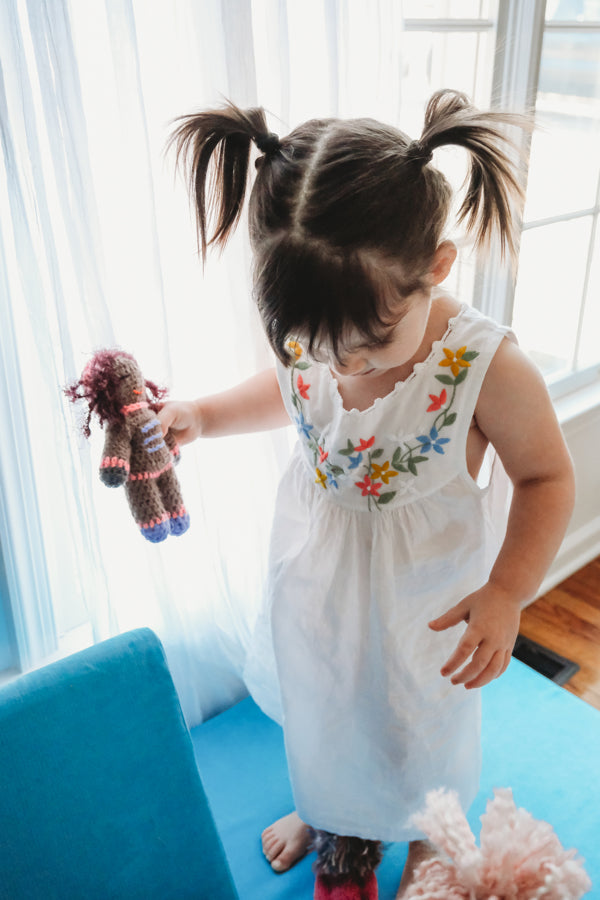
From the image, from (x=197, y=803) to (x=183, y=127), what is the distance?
659 mm

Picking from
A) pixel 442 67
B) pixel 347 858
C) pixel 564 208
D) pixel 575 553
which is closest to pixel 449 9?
pixel 442 67

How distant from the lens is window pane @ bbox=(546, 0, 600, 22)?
1.32 metres

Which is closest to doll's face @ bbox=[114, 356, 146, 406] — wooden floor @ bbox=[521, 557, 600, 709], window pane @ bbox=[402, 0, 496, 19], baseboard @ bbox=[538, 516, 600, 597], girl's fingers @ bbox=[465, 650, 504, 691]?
girl's fingers @ bbox=[465, 650, 504, 691]

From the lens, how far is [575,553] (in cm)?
178

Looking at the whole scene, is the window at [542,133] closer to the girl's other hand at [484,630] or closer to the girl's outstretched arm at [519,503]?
the girl's outstretched arm at [519,503]

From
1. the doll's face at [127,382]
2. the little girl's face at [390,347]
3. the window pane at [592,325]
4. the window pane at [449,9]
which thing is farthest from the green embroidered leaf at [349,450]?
the window pane at [592,325]

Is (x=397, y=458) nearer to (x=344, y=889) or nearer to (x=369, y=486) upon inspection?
(x=369, y=486)

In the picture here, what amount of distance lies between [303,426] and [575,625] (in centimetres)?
108

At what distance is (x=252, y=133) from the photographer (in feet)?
2.20

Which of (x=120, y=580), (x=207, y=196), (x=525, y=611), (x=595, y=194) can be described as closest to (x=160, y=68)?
(x=207, y=196)

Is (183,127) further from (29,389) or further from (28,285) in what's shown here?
(29,389)

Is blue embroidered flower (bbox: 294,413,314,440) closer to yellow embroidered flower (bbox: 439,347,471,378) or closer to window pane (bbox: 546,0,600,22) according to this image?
yellow embroidered flower (bbox: 439,347,471,378)

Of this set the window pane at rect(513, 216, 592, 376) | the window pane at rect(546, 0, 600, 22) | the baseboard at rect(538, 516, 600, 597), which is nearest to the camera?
the window pane at rect(546, 0, 600, 22)

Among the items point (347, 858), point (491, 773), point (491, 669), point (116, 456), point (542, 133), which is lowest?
point (491, 773)
